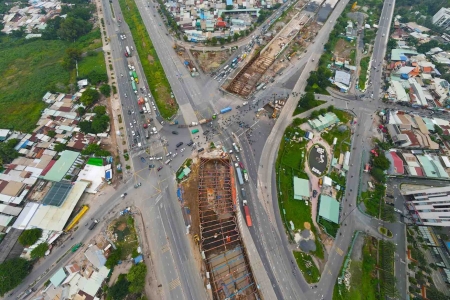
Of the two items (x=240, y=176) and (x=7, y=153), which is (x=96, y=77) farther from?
(x=240, y=176)

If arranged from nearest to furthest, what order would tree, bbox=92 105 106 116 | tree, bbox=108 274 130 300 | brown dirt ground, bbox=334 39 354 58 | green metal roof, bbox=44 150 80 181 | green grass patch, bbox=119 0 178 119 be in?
tree, bbox=108 274 130 300 < green metal roof, bbox=44 150 80 181 < tree, bbox=92 105 106 116 < green grass patch, bbox=119 0 178 119 < brown dirt ground, bbox=334 39 354 58

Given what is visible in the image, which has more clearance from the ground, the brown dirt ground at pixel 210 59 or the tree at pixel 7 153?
the brown dirt ground at pixel 210 59

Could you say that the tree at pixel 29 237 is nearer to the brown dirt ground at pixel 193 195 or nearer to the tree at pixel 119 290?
the tree at pixel 119 290

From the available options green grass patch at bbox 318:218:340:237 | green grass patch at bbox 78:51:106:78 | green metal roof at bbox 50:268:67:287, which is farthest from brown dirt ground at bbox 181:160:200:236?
green grass patch at bbox 78:51:106:78

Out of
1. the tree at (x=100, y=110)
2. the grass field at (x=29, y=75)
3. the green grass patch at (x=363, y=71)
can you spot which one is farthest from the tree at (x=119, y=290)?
the green grass patch at (x=363, y=71)

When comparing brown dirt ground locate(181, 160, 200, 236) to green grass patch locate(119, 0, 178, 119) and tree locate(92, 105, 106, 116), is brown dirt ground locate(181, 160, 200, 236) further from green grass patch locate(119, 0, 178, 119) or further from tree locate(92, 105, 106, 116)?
tree locate(92, 105, 106, 116)

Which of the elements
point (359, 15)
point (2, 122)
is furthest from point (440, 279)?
point (2, 122)

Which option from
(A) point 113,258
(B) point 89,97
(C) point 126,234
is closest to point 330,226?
(C) point 126,234
